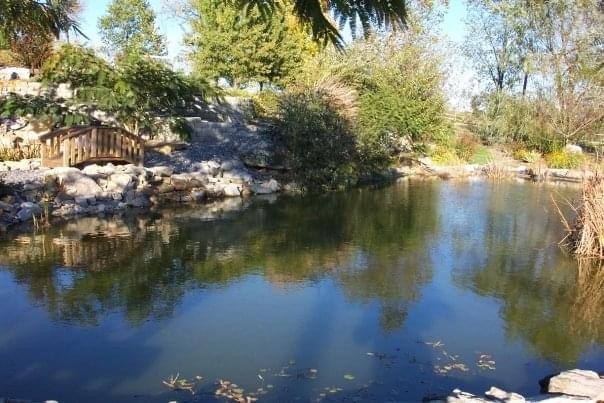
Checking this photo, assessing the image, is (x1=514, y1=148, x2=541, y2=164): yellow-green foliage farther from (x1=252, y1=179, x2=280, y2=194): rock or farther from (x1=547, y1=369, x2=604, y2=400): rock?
(x1=547, y1=369, x2=604, y2=400): rock

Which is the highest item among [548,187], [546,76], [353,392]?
[546,76]

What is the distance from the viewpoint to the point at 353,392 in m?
4.75

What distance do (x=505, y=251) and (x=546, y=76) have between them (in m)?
16.9

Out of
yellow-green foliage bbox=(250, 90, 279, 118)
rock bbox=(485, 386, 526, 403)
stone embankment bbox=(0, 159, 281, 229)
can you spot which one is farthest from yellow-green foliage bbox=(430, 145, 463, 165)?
rock bbox=(485, 386, 526, 403)

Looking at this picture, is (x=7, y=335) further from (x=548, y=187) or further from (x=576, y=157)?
(x=576, y=157)

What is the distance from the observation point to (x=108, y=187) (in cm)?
1218

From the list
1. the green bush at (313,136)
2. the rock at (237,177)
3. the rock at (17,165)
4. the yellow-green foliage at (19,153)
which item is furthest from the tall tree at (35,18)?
the green bush at (313,136)

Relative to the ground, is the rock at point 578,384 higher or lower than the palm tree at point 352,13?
lower

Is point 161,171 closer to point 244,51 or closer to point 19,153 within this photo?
point 19,153

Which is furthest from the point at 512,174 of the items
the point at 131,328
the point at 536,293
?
the point at 131,328

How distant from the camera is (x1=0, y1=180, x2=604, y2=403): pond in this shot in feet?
16.3

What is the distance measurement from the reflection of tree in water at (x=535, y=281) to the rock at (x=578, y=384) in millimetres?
917

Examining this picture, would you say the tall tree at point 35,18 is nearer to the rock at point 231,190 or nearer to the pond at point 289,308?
the pond at point 289,308

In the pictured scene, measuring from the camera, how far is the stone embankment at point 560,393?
4.21 m
